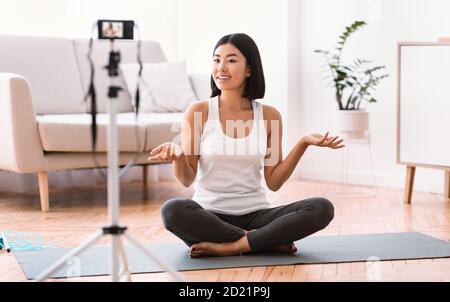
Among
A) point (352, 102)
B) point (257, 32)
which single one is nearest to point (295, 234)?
point (352, 102)

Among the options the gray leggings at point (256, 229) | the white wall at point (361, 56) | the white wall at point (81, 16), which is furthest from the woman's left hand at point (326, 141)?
the white wall at point (81, 16)

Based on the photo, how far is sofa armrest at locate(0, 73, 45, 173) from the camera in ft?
11.6

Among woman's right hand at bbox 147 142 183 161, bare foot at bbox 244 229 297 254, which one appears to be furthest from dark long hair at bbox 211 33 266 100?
woman's right hand at bbox 147 142 183 161

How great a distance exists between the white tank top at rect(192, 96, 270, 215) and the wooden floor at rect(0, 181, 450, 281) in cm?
29

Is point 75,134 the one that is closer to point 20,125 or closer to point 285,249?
point 20,125

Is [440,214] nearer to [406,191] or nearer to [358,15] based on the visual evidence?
[406,191]

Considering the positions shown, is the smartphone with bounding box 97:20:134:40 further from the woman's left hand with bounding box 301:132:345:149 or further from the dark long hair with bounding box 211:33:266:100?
the dark long hair with bounding box 211:33:266:100

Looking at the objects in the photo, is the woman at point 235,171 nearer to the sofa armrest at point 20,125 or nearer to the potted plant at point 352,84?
the sofa armrest at point 20,125

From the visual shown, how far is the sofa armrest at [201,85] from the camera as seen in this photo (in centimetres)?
455

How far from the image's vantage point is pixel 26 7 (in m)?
4.48

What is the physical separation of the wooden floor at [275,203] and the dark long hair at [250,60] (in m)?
0.58

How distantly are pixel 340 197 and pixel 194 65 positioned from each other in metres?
1.57

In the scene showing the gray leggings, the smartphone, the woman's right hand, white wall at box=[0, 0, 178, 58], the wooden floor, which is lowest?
the wooden floor

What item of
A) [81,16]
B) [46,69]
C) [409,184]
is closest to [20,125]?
[46,69]
